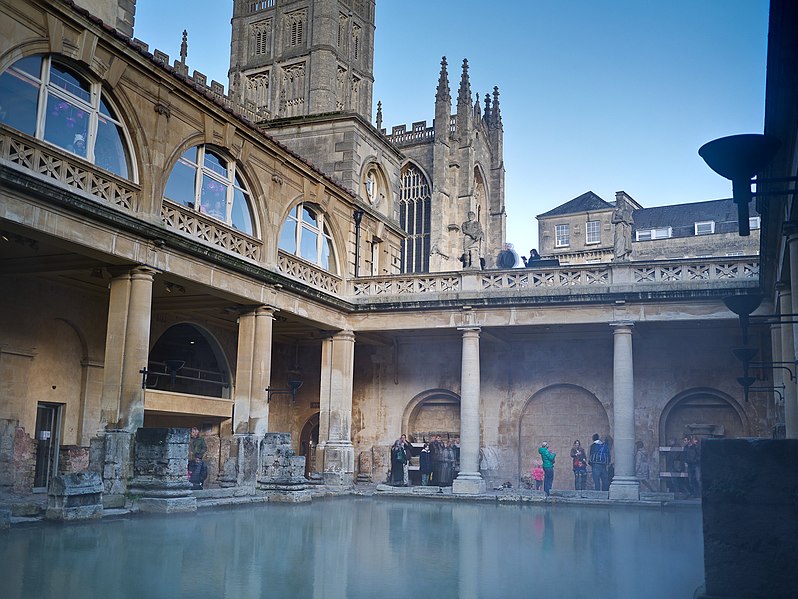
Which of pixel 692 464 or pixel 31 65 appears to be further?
pixel 692 464

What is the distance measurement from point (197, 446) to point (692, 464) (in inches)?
583

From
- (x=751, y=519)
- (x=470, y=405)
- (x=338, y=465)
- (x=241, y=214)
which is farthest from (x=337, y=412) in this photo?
(x=751, y=519)

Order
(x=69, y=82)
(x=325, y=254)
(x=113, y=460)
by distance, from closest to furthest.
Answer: (x=113, y=460) < (x=69, y=82) < (x=325, y=254)

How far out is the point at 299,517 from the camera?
51.6 feet

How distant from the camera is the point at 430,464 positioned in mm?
27156

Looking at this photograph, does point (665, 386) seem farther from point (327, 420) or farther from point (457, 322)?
point (327, 420)

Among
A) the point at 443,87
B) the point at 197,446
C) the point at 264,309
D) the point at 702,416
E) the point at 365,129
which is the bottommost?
the point at 197,446

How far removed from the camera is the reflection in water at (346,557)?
7930 millimetres

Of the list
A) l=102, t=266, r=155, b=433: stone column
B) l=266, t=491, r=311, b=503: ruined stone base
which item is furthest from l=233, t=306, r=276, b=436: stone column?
l=102, t=266, r=155, b=433: stone column

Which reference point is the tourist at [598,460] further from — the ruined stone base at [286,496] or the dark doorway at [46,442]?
the dark doorway at [46,442]

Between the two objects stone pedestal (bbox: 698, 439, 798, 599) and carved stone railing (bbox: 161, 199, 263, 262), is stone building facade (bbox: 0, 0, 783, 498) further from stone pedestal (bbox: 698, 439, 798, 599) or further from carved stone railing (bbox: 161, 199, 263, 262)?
stone pedestal (bbox: 698, 439, 798, 599)

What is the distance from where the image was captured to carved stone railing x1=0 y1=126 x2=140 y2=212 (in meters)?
14.9

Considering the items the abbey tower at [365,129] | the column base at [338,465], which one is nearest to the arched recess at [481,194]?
the abbey tower at [365,129]

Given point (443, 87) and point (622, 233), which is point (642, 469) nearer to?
point (622, 233)
